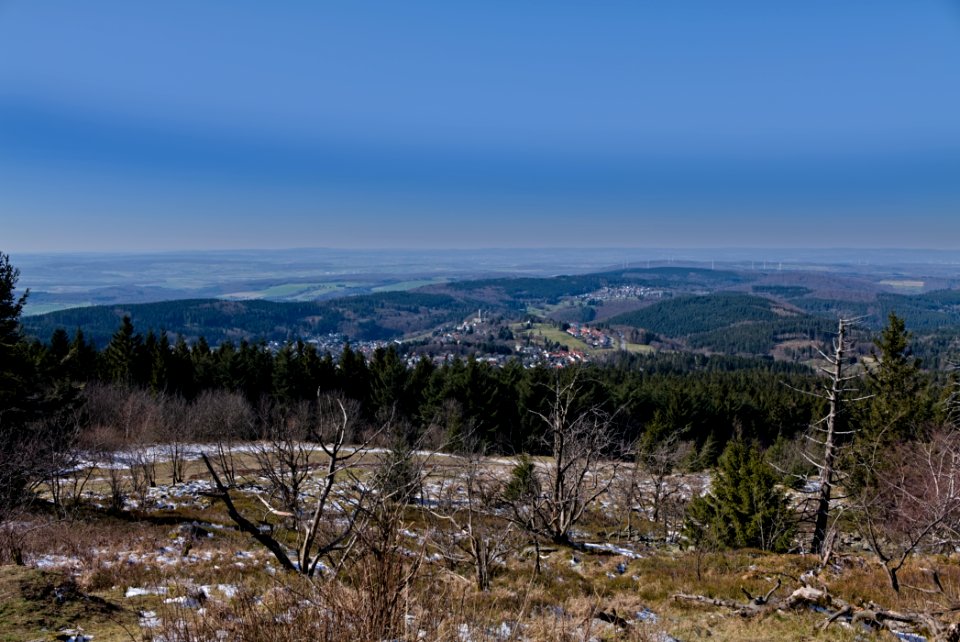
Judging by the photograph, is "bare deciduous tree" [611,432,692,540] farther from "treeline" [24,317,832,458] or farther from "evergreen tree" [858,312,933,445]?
"evergreen tree" [858,312,933,445]

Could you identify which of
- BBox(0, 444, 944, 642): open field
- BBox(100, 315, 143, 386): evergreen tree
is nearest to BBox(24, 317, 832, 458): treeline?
BBox(100, 315, 143, 386): evergreen tree

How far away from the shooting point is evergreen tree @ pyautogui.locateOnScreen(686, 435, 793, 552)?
59.6ft

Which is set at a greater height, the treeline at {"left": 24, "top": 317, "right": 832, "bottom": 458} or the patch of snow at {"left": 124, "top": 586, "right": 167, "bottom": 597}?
the patch of snow at {"left": 124, "top": 586, "right": 167, "bottom": 597}

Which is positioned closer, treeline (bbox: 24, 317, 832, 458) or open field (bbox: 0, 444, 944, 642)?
open field (bbox: 0, 444, 944, 642)

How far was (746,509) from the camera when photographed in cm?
1894

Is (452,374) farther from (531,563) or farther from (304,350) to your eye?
(531,563)

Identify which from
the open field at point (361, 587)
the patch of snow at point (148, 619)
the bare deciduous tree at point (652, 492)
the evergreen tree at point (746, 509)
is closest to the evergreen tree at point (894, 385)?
the bare deciduous tree at point (652, 492)

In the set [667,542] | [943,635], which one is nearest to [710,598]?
[943,635]

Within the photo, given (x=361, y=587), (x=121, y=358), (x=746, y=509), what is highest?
(x=361, y=587)

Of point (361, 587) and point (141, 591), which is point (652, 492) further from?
point (361, 587)

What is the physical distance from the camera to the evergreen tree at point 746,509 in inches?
715

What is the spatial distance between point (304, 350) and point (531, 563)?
45084mm

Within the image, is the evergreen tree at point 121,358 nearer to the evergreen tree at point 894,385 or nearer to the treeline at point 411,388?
the treeline at point 411,388

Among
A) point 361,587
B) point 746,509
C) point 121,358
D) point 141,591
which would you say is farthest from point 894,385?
point 121,358
